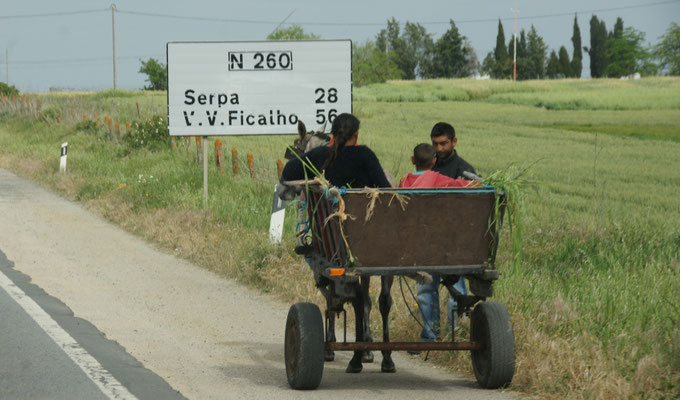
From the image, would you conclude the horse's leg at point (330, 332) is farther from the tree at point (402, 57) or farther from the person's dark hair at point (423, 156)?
the tree at point (402, 57)

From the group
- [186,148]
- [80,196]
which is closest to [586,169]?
[186,148]

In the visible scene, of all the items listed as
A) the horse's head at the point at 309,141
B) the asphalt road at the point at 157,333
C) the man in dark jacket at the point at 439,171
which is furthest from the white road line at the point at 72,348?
the man in dark jacket at the point at 439,171

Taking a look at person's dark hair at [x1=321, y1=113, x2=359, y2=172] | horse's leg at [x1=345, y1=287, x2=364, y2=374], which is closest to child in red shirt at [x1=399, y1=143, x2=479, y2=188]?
person's dark hair at [x1=321, y1=113, x2=359, y2=172]

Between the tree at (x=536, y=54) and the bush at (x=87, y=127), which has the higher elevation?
the tree at (x=536, y=54)

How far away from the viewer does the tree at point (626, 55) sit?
160 metres

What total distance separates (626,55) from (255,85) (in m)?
159

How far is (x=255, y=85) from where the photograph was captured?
15289 millimetres

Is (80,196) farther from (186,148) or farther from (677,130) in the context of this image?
(677,130)

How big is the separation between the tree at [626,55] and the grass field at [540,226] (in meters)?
121

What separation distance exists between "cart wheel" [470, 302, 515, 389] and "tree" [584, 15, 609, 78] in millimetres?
156828

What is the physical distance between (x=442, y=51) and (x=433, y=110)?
243 feet

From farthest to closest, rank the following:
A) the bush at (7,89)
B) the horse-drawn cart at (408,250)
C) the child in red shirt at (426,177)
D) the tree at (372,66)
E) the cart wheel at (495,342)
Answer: the tree at (372,66) < the bush at (7,89) < the child in red shirt at (426,177) < the cart wheel at (495,342) < the horse-drawn cart at (408,250)

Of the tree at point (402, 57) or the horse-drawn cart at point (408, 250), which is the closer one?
the horse-drawn cart at point (408, 250)

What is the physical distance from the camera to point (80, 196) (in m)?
19.7
